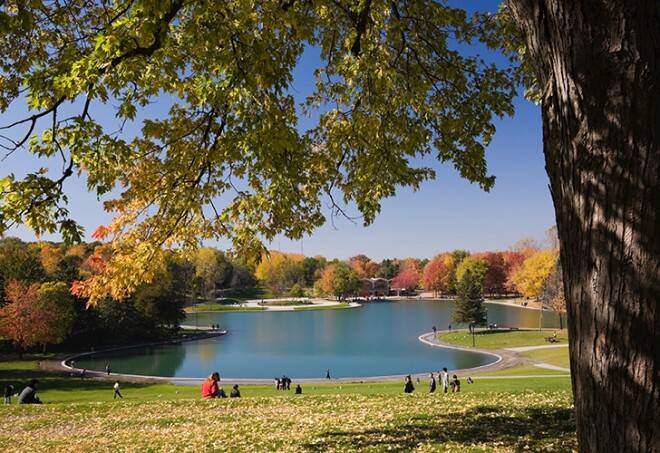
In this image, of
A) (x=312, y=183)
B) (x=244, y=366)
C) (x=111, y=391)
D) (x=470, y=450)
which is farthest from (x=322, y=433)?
(x=244, y=366)

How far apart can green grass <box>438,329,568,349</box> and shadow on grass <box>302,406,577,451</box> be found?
3776cm

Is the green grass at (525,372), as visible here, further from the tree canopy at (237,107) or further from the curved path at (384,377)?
the tree canopy at (237,107)

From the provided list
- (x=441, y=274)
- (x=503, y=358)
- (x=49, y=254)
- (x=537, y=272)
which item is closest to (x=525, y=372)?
(x=503, y=358)

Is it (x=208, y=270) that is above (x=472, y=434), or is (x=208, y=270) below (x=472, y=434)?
above

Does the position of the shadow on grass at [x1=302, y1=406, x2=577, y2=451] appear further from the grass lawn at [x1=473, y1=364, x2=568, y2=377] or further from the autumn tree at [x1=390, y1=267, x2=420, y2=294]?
the autumn tree at [x1=390, y1=267, x2=420, y2=294]

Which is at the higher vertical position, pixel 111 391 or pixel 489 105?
pixel 489 105

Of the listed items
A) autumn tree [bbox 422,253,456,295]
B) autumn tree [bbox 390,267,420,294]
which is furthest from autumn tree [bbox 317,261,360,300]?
autumn tree [bbox 422,253,456,295]

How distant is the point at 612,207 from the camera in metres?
2.24

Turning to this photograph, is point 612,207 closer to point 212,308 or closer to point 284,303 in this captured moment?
point 212,308

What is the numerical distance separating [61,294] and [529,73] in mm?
47354

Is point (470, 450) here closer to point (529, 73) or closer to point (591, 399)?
point (591, 399)

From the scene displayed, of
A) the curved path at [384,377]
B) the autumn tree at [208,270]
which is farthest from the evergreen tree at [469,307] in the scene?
the autumn tree at [208,270]

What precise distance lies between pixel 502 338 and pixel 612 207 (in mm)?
49074

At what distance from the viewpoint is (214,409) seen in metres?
10.9
